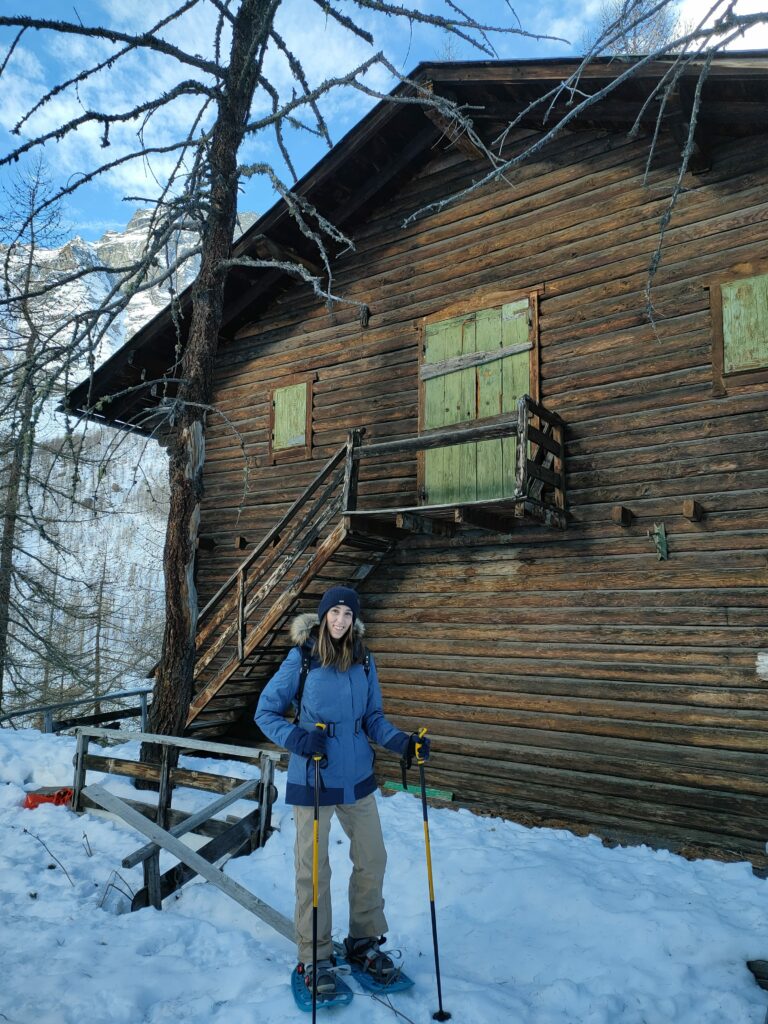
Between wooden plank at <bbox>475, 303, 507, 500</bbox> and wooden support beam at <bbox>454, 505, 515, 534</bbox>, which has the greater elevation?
wooden plank at <bbox>475, 303, 507, 500</bbox>

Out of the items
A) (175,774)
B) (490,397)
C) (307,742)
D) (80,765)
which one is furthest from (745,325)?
(80,765)

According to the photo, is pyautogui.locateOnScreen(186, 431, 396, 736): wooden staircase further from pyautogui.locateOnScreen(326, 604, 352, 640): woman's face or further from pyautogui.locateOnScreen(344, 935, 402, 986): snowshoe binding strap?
pyautogui.locateOnScreen(344, 935, 402, 986): snowshoe binding strap

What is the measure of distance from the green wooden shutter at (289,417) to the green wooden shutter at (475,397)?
2.41 metres

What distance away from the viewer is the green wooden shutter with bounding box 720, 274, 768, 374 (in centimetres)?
736

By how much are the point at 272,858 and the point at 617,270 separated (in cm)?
756

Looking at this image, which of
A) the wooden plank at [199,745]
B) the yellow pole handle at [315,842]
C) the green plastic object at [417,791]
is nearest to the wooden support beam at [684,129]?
the yellow pole handle at [315,842]

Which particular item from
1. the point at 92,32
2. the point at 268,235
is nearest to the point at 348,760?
the point at 92,32

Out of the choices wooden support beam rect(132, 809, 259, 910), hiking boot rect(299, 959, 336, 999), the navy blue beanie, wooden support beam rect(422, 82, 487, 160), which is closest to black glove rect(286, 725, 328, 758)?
the navy blue beanie

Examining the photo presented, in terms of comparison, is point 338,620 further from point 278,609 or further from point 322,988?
point 278,609

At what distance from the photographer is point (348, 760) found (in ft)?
14.0

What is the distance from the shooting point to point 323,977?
12.3 ft

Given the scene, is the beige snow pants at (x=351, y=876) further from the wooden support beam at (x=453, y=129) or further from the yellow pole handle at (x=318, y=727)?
the wooden support beam at (x=453, y=129)

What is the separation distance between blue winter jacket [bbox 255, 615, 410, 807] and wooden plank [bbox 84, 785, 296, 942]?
37.7 inches

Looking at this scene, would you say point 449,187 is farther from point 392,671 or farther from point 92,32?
point 392,671
